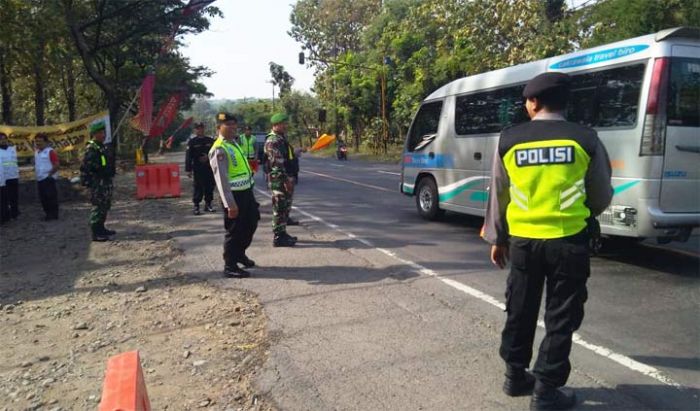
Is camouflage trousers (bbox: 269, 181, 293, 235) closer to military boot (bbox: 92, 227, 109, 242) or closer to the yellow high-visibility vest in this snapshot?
military boot (bbox: 92, 227, 109, 242)

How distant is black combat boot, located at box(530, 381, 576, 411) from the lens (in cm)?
302

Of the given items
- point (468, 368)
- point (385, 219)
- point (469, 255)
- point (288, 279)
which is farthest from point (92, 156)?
point (468, 368)

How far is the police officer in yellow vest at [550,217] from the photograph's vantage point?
2.91 m

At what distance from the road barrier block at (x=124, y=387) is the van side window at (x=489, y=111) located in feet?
19.7

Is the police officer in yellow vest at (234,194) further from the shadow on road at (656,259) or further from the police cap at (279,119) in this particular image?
the shadow on road at (656,259)

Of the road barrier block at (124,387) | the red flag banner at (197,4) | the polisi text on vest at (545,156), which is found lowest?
the road barrier block at (124,387)

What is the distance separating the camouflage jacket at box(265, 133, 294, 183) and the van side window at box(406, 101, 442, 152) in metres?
3.04

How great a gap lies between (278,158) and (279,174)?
22 centimetres

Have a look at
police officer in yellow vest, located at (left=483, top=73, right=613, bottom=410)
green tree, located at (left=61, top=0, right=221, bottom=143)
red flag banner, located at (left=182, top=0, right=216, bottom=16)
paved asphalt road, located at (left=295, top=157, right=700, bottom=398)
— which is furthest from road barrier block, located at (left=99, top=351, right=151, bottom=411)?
green tree, located at (left=61, top=0, right=221, bottom=143)

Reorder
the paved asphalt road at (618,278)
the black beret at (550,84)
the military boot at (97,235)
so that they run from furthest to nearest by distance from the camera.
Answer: the military boot at (97,235) → the paved asphalt road at (618,278) → the black beret at (550,84)

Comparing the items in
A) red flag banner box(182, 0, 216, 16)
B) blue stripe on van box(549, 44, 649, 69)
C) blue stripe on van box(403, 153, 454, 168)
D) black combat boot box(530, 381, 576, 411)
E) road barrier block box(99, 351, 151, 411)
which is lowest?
black combat boot box(530, 381, 576, 411)

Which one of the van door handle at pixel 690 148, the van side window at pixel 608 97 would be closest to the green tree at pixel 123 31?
the van side window at pixel 608 97

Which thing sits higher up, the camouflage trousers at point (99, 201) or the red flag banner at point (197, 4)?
the red flag banner at point (197, 4)

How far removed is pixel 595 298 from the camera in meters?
5.11
